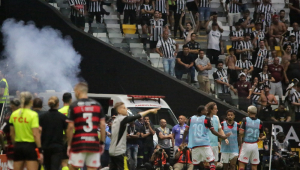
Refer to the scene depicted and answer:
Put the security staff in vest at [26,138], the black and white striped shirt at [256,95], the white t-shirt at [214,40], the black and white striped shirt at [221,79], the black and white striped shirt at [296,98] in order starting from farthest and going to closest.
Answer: the white t-shirt at [214,40] < the black and white striped shirt at [296,98] < the black and white striped shirt at [256,95] < the black and white striped shirt at [221,79] < the security staff in vest at [26,138]

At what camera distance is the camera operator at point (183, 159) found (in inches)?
603

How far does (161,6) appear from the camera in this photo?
20.7 m

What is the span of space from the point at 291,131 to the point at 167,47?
5.09 metres

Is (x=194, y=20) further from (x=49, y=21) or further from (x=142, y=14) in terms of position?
(x=49, y=21)

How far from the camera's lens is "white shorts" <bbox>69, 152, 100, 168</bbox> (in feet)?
31.1

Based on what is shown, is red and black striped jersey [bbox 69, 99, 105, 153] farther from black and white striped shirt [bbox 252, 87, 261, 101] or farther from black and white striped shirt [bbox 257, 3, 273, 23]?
black and white striped shirt [bbox 257, 3, 273, 23]

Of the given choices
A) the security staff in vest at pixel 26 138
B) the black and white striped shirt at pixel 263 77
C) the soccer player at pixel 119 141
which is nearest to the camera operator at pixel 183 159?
the soccer player at pixel 119 141

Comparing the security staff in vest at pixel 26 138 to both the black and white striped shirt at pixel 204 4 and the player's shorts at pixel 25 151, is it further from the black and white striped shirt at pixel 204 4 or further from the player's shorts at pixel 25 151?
the black and white striped shirt at pixel 204 4

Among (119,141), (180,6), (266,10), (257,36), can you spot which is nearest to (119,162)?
(119,141)

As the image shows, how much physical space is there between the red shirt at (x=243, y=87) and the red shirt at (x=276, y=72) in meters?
2.08

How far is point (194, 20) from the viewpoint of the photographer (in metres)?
21.6

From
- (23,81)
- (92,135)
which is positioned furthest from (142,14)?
(92,135)

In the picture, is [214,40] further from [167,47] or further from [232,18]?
[232,18]

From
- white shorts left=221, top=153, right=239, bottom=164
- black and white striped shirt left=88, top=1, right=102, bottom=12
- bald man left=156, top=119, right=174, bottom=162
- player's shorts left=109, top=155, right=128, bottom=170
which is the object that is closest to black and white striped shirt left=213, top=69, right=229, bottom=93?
bald man left=156, top=119, right=174, bottom=162
